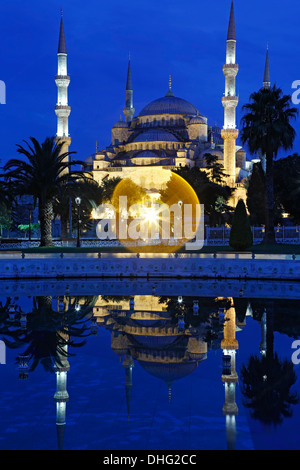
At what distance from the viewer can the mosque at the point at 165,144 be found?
226 ft

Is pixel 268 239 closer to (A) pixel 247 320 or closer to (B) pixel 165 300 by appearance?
(B) pixel 165 300

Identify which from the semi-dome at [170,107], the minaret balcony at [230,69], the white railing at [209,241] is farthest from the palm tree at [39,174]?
the semi-dome at [170,107]

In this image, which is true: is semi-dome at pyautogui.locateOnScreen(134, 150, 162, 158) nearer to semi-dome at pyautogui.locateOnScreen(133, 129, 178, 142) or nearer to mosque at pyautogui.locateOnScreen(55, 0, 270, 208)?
mosque at pyautogui.locateOnScreen(55, 0, 270, 208)

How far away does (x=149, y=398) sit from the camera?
7.74 m

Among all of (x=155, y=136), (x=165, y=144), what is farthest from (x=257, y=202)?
(x=155, y=136)

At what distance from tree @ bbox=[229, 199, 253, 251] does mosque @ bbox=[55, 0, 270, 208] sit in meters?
38.1

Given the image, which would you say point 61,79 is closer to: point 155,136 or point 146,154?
point 146,154

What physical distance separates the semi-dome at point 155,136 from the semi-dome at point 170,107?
610cm

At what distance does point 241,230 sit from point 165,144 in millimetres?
59009

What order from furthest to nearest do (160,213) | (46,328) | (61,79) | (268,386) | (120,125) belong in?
(120,125) < (61,79) < (160,213) < (46,328) < (268,386)

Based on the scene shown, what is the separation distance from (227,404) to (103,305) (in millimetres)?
8457

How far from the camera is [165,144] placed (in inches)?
3391

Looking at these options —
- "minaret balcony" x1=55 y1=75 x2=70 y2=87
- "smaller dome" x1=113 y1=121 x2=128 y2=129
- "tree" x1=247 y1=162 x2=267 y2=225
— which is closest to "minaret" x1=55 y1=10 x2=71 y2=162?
"minaret balcony" x1=55 y1=75 x2=70 y2=87

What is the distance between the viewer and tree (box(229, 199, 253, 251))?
2847cm
